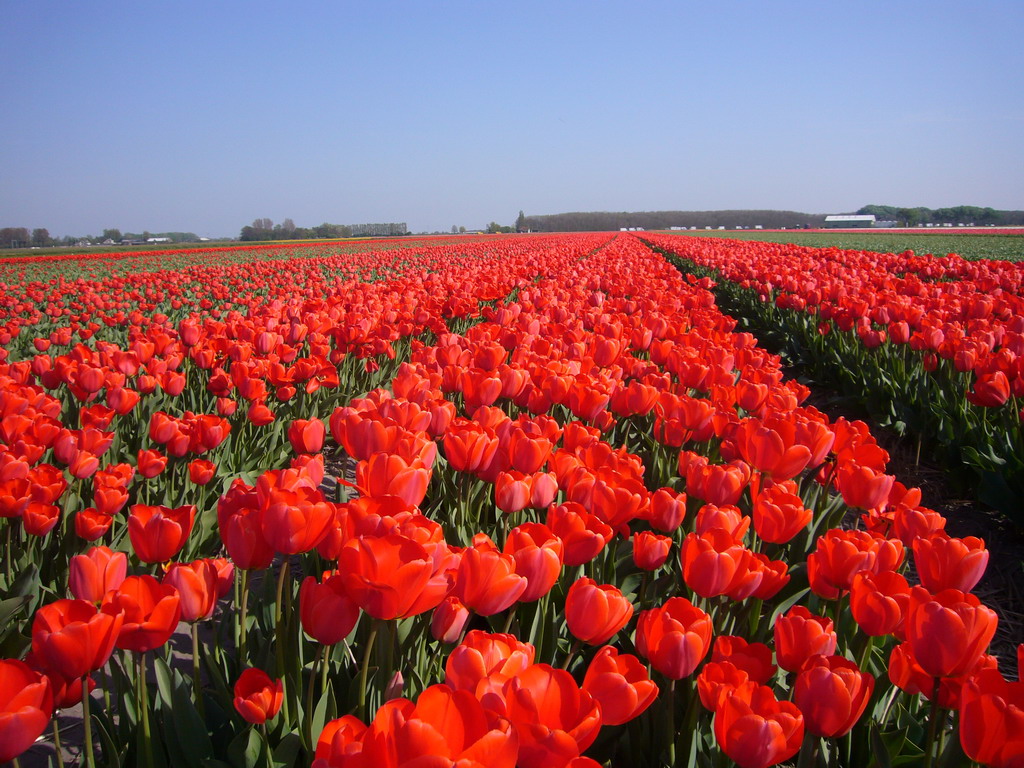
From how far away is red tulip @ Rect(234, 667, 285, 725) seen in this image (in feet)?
3.71

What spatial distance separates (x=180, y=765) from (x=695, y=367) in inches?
94.7

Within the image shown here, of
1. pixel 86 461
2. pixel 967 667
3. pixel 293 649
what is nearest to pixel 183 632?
pixel 86 461

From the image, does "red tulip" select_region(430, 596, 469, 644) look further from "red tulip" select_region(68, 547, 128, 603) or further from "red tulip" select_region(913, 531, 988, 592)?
"red tulip" select_region(913, 531, 988, 592)

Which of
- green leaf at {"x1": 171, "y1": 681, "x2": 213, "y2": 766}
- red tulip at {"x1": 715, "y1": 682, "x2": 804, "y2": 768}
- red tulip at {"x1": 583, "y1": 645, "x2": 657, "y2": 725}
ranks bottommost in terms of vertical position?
green leaf at {"x1": 171, "y1": 681, "x2": 213, "y2": 766}

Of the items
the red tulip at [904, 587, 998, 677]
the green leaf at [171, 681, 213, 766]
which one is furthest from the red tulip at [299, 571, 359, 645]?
the red tulip at [904, 587, 998, 677]

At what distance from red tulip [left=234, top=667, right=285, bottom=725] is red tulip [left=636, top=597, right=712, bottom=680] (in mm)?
622

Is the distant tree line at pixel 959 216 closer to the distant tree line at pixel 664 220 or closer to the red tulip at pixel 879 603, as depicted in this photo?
the distant tree line at pixel 664 220

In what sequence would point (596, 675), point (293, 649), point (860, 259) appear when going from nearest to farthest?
point (596, 675) < point (293, 649) < point (860, 259)

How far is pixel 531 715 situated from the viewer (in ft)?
2.69

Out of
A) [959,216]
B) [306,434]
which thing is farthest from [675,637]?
[959,216]

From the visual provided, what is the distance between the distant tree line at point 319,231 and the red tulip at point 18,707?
7570 centimetres

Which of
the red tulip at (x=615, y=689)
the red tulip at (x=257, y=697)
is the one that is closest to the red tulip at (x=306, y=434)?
the red tulip at (x=257, y=697)

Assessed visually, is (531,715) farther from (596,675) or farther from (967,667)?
(967,667)

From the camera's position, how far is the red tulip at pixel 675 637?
1093mm
